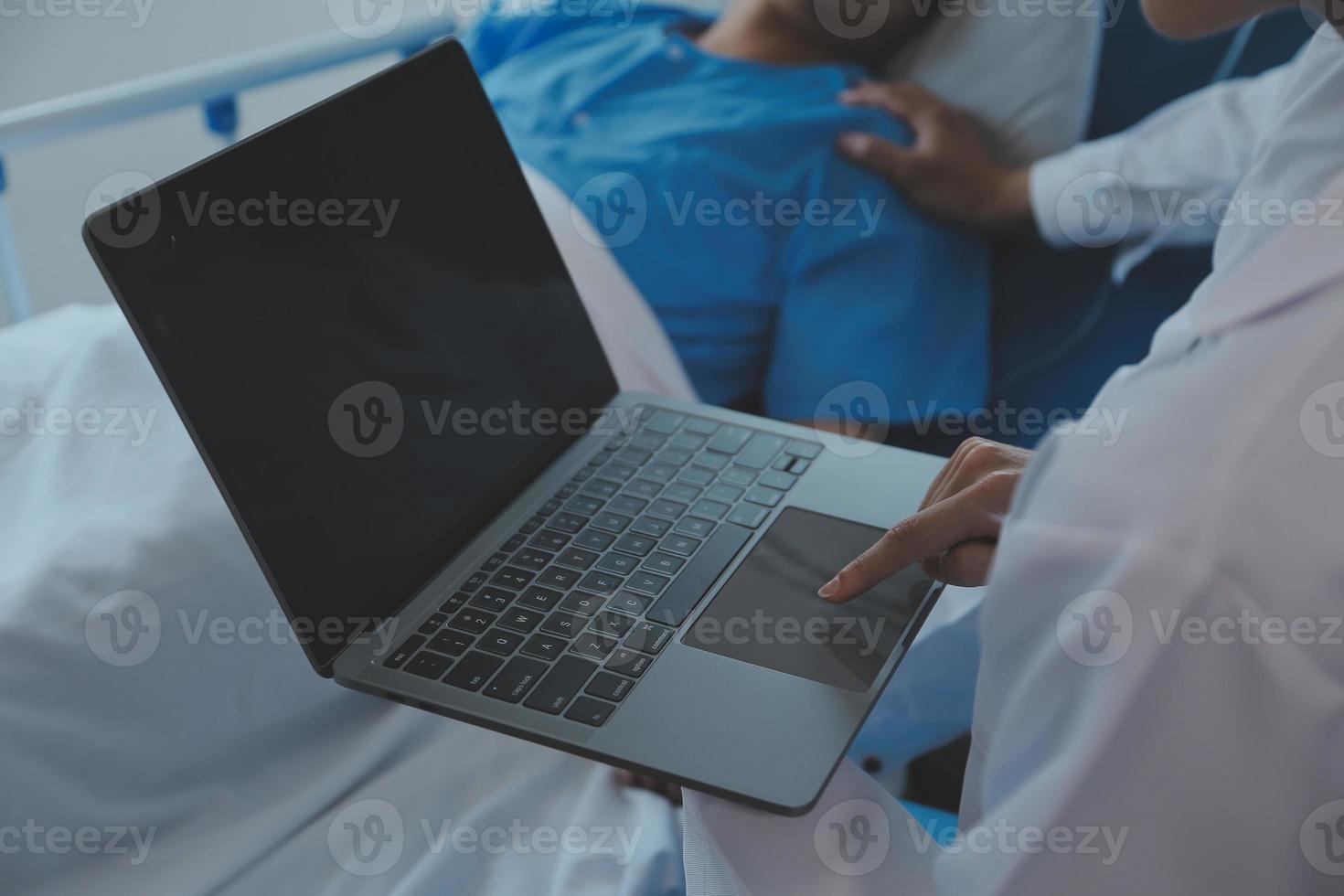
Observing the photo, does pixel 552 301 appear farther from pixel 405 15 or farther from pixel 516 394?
pixel 405 15

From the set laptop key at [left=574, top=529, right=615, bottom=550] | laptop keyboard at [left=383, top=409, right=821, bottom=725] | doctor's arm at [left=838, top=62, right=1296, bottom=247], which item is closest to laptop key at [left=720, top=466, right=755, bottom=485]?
laptop keyboard at [left=383, top=409, right=821, bottom=725]

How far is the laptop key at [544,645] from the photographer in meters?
0.60

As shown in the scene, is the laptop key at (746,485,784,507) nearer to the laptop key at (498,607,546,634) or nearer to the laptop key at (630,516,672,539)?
the laptop key at (630,516,672,539)

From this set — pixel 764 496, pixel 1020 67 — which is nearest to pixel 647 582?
pixel 764 496

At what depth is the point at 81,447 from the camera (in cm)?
81

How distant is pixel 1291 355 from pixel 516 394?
48cm

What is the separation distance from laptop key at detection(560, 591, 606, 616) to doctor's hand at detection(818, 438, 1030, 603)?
0.13 m

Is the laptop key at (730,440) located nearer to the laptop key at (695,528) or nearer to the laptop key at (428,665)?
the laptop key at (695,528)

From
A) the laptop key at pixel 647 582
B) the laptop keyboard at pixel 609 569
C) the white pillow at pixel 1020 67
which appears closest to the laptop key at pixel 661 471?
the laptop keyboard at pixel 609 569

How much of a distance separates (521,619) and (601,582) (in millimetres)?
55

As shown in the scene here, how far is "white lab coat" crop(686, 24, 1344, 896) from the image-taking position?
1.39 ft

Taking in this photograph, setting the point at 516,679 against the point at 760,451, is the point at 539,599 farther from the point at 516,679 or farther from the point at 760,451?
the point at 760,451

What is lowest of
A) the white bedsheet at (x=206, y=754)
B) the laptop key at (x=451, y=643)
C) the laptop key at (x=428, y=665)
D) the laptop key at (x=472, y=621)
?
the white bedsheet at (x=206, y=754)

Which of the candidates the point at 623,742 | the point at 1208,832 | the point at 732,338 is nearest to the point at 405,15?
the point at 732,338
